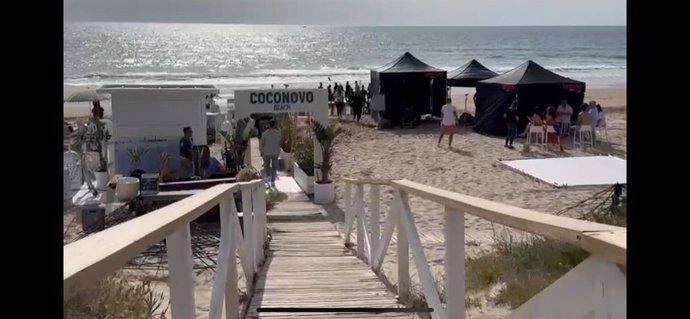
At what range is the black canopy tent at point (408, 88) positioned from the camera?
74.6 feet

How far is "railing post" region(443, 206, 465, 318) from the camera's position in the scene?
9.16ft

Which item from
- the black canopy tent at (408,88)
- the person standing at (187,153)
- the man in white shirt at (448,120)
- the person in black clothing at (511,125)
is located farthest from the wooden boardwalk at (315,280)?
the black canopy tent at (408,88)

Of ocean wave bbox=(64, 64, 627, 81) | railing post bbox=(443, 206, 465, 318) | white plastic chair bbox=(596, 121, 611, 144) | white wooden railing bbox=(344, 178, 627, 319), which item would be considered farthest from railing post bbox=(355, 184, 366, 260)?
ocean wave bbox=(64, 64, 627, 81)

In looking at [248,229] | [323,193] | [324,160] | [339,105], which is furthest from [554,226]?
→ [339,105]

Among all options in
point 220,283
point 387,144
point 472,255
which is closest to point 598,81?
point 387,144

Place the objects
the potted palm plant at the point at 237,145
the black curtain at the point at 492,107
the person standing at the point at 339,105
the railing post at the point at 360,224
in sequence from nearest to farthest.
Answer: the railing post at the point at 360,224 → the potted palm plant at the point at 237,145 → the black curtain at the point at 492,107 → the person standing at the point at 339,105

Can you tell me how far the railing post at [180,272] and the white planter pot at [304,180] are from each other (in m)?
10.7

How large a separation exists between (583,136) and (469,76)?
21.6ft

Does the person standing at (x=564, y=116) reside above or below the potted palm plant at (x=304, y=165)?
above

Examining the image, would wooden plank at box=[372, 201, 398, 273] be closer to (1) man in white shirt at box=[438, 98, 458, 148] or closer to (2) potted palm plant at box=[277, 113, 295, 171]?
(2) potted palm plant at box=[277, 113, 295, 171]

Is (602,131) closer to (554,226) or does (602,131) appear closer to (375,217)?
(375,217)

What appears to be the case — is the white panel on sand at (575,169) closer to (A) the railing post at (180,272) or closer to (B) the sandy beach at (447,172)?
(B) the sandy beach at (447,172)
